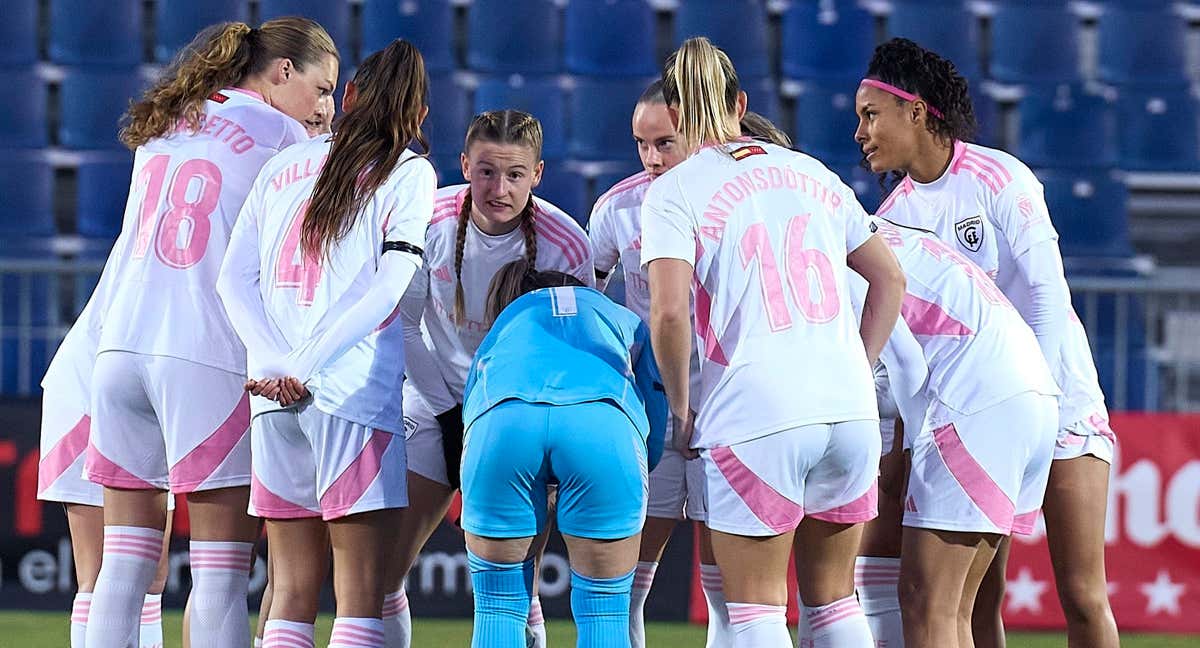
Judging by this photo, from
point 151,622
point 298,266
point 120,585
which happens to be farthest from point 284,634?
point 151,622

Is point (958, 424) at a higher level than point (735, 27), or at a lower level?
lower

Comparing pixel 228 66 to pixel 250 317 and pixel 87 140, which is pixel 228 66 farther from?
pixel 87 140

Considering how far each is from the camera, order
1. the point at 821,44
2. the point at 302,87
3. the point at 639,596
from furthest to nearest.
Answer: the point at 821,44, the point at 639,596, the point at 302,87

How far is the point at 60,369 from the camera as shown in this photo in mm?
4121

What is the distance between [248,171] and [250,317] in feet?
1.48

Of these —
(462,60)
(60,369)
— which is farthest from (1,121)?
(60,369)

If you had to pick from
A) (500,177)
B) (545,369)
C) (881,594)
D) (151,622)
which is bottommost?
(151,622)

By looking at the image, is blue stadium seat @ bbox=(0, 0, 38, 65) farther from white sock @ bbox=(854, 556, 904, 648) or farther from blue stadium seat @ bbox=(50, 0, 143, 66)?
white sock @ bbox=(854, 556, 904, 648)

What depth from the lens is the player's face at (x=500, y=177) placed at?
3.93m

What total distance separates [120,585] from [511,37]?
6678 mm

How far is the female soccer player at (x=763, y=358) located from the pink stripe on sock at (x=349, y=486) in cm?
71

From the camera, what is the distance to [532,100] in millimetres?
9461

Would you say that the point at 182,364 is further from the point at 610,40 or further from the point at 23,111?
the point at 610,40

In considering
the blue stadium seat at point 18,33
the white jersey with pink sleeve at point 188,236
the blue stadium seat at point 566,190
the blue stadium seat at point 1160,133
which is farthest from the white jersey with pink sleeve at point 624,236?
the blue stadium seat at point 1160,133
